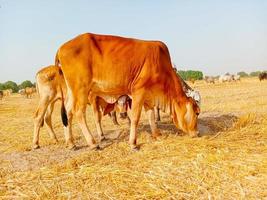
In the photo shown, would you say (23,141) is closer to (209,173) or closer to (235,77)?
(209,173)

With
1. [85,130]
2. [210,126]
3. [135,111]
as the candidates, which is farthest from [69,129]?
[210,126]

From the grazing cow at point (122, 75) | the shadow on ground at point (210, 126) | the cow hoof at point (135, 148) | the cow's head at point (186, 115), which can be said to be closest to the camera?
the cow hoof at point (135, 148)

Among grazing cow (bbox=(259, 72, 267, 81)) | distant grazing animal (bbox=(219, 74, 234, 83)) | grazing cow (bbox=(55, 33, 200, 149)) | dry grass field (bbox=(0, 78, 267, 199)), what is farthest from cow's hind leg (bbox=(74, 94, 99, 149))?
distant grazing animal (bbox=(219, 74, 234, 83))

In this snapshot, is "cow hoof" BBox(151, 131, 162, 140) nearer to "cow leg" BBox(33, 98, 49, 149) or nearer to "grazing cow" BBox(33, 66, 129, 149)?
"grazing cow" BBox(33, 66, 129, 149)

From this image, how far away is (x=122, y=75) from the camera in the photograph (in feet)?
27.9

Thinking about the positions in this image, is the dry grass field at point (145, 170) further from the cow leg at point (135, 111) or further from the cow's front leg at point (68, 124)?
the cow leg at point (135, 111)

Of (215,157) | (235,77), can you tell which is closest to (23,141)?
(215,157)

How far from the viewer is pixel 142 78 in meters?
8.54

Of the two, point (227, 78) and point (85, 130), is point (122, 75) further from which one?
point (227, 78)

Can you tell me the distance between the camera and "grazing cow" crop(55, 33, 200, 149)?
→ 833 centimetres

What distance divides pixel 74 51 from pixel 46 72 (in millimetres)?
1566

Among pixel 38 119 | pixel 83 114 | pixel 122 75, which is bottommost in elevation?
pixel 38 119

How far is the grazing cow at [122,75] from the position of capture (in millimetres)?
8328

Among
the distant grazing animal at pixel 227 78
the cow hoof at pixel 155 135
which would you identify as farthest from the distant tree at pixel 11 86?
the cow hoof at pixel 155 135
